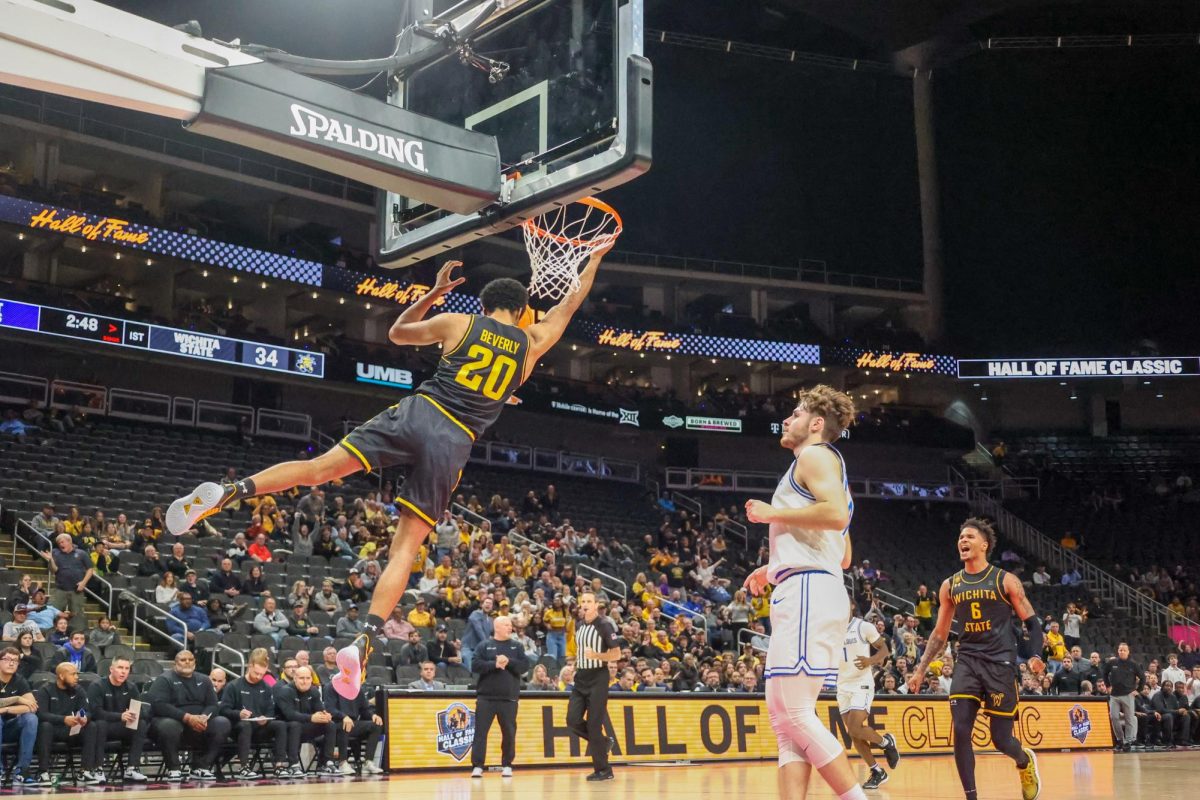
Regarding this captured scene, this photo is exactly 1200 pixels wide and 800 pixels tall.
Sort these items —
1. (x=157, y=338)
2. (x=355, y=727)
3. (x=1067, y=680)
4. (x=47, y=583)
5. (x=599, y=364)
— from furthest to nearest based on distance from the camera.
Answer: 1. (x=599, y=364)
2. (x=157, y=338)
3. (x=1067, y=680)
4. (x=47, y=583)
5. (x=355, y=727)

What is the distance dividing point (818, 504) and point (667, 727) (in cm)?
1166

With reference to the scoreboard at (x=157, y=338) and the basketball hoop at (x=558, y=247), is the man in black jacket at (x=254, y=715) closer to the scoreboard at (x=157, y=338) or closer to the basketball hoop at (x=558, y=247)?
the basketball hoop at (x=558, y=247)

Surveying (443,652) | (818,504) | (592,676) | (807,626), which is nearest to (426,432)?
(818,504)

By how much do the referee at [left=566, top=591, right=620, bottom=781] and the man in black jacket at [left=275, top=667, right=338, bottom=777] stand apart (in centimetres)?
284

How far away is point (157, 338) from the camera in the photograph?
95.7 ft

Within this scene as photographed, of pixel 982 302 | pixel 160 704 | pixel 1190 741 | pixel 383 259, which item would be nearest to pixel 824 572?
pixel 383 259

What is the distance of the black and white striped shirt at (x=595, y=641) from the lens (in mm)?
13570

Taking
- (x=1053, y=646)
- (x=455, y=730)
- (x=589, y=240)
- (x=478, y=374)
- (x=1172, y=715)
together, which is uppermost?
(x=589, y=240)

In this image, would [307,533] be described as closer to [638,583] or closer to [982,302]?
[638,583]

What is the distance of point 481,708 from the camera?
541 inches

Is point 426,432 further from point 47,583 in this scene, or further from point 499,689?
point 47,583

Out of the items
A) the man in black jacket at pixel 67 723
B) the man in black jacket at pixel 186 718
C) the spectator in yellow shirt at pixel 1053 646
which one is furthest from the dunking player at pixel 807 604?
the spectator in yellow shirt at pixel 1053 646

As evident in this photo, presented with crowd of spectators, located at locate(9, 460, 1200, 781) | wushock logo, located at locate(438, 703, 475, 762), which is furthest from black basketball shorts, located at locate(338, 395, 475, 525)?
wushock logo, located at locate(438, 703, 475, 762)

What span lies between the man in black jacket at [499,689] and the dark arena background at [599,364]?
1.08 m
